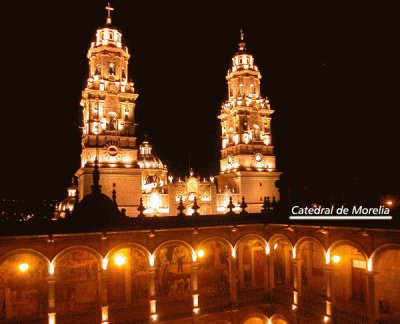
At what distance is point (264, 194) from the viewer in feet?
174

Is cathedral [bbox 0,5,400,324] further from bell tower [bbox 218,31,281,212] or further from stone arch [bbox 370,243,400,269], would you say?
bell tower [bbox 218,31,281,212]

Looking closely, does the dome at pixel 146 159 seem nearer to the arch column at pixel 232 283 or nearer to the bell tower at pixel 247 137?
the bell tower at pixel 247 137

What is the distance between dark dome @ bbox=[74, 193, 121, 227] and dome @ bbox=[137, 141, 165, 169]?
27.3m

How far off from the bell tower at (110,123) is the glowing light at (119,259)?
1323 cm

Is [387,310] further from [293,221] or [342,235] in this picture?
[293,221]

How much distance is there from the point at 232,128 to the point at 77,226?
3387 cm

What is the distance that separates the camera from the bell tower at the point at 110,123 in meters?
42.1

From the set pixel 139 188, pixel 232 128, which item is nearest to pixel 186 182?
pixel 139 188

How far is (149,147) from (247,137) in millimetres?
14504

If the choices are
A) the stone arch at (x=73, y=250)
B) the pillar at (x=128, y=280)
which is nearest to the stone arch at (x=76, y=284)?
the pillar at (x=128, y=280)

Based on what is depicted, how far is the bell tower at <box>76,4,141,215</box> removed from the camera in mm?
42125

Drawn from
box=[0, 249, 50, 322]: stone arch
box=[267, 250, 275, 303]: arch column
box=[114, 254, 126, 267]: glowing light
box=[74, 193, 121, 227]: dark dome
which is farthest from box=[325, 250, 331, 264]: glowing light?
box=[0, 249, 50, 322]: stone arch

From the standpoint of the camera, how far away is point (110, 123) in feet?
143

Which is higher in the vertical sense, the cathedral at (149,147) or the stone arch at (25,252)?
the cathedral at (149,147)
